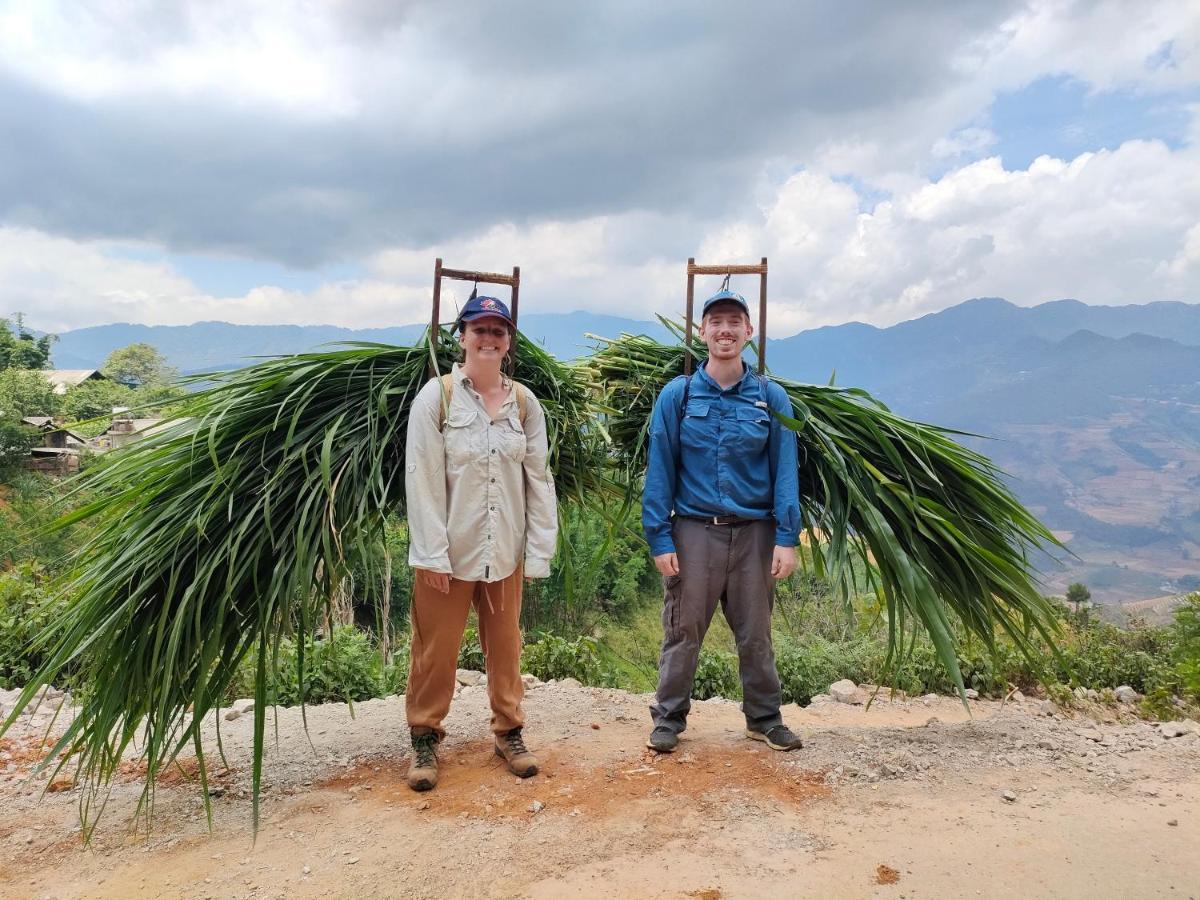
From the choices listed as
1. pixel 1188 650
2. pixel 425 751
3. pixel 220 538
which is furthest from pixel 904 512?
pixel 1188 650

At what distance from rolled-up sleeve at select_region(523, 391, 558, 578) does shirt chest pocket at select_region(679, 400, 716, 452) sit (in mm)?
522

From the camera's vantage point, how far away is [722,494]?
280 cm

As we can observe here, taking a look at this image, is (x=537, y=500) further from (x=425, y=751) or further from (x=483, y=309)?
(x=425, y=751)

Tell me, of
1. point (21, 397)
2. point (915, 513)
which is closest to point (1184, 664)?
point (915, 513)

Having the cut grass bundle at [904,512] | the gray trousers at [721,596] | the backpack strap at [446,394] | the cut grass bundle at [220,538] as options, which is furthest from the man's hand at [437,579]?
the cut grass bundle at [904,512]

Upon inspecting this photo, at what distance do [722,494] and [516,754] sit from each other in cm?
121

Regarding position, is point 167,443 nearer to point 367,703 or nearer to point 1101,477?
point 367,703

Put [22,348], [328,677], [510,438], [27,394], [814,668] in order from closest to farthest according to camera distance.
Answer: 1. [510,438]
2. [328,677]
3. [814,668]
4. [27,394]
5. [22,348]

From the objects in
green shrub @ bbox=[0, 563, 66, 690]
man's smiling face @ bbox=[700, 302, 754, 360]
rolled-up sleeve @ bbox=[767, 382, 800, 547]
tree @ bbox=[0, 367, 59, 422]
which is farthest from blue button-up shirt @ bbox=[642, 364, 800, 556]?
tree @ bbox=[0, 367, 59, 422]

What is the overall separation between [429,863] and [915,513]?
2.00m

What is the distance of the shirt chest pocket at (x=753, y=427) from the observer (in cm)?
277

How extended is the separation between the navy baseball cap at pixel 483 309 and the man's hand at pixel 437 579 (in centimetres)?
86

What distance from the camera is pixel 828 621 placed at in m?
12.3

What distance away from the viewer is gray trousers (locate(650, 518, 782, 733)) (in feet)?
9.32
